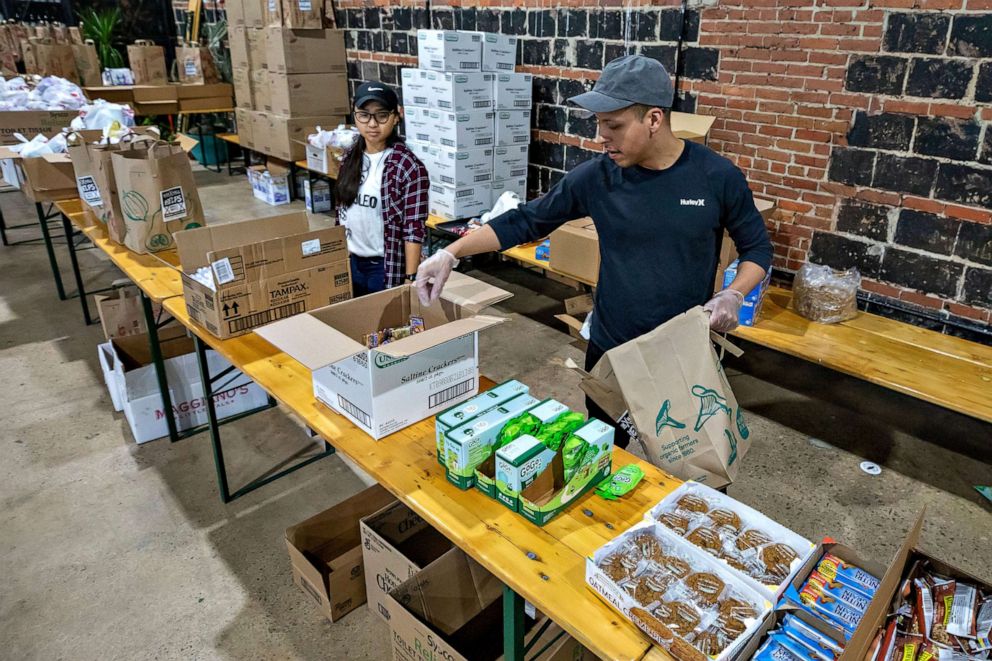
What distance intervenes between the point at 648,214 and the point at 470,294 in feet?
1.71

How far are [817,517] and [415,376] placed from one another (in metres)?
1.93

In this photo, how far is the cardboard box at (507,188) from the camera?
4.91 m

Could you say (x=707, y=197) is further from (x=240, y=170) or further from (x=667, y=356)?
(x=240, y=170)

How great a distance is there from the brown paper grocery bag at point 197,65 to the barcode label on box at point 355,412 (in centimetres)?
789

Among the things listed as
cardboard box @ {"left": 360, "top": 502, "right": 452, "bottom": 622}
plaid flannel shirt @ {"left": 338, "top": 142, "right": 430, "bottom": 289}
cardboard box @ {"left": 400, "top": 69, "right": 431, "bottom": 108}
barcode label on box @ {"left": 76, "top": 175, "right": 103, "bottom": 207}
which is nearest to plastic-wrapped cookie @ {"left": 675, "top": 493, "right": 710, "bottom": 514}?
cardboard box @ {"left": 360, "top": 502, "right": 452, "bottom": 622}

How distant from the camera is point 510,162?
4922mm

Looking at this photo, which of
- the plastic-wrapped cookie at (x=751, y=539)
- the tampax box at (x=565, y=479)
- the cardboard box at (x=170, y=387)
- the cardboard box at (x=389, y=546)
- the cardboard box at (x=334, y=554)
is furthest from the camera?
the cardboard box at (x=170, y=387)

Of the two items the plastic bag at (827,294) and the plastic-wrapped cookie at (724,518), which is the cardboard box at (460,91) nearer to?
the plastic bag at (827,294)

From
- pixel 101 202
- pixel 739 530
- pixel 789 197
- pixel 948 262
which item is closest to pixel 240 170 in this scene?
pixel 101 202

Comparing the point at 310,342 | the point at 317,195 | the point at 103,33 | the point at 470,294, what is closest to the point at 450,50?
the point at 317,195

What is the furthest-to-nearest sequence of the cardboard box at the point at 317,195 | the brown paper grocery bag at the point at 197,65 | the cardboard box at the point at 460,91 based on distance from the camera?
the brown paper grocery bag at the point at 197,65 → the cardboard box at the point at 317,195 → the cardboard box at the point at 460,91

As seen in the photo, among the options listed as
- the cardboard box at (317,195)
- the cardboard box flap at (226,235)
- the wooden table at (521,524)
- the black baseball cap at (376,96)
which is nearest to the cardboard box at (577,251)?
the black baseball cap at (376,96)

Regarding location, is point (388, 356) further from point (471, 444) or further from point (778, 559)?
point (778, 559)

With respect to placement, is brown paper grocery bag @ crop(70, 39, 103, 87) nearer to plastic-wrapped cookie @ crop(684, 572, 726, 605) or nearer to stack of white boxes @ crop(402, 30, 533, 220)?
stack of white boxes @ crop(402, 30, 533, 220)
